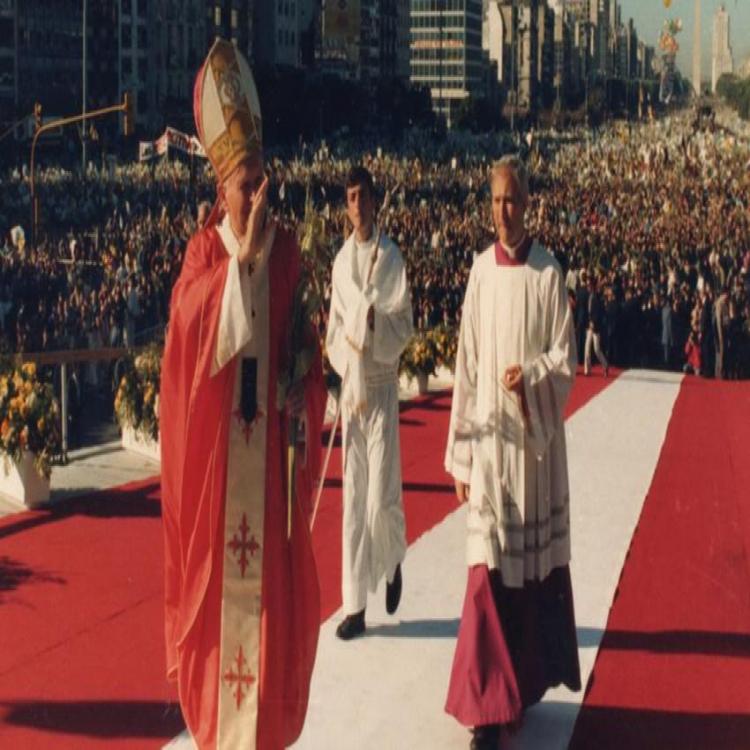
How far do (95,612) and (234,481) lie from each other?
2054 mm

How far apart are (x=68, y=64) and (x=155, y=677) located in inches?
2189

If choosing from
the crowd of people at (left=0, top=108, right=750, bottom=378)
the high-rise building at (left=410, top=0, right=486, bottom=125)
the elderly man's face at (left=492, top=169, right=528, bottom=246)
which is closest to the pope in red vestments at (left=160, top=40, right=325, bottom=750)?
the elderly man's face at (left=492, top=169, right=528, bottom=246)

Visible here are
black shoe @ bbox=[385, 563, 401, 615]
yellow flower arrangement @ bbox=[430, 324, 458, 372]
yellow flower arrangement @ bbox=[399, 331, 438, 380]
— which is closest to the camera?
black shoe @ bbox=[385, 563, 401, 615]

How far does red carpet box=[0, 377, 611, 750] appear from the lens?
4.83 meters

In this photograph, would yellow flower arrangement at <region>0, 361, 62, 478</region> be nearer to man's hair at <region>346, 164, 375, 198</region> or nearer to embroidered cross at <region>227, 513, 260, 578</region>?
man's hair at <region>346, 164, 375, 198</region>

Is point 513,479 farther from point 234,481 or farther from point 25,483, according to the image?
point 25,483

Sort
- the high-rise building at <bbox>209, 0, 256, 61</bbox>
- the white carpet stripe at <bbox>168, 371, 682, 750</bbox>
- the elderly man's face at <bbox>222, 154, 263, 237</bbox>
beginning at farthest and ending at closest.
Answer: the high-rise building at <bbox>209, 0, 256, 61</bbox>, the white carpet stripe at <bbox>168, 371, 682, 750</bbox>, the elderly man's face at <bbox>222, 154, 263, 237</bbox>

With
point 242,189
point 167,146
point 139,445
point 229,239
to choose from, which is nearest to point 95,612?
point 229,239

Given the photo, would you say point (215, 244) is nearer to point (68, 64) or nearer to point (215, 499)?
point (215, 499)

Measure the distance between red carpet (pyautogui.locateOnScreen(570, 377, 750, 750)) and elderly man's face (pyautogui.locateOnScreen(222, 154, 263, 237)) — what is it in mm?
2004

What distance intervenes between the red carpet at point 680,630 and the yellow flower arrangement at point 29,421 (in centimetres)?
325

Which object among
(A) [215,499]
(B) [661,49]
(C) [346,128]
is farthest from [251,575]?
(C) [346,128]

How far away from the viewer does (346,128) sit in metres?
31.1

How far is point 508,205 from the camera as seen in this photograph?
4672mm
